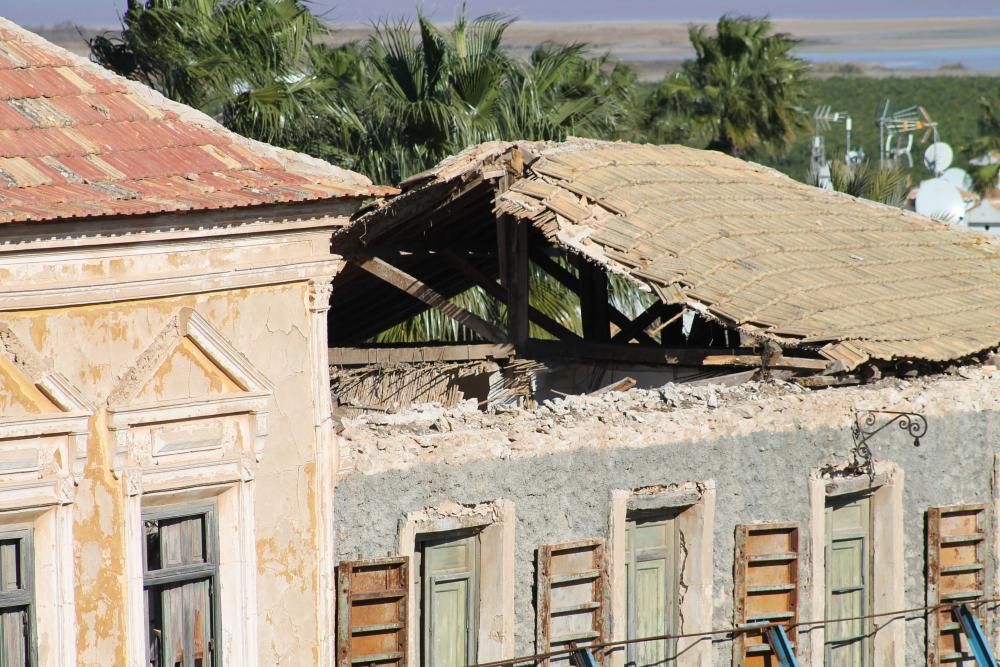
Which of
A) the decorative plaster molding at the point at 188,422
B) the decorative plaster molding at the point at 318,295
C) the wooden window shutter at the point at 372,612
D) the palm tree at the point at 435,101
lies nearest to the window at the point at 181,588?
the decorative plaster molding at the point at 188,422

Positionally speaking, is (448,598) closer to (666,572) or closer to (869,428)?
(666,572)

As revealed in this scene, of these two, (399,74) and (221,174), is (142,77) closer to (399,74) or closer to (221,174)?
(399,74)

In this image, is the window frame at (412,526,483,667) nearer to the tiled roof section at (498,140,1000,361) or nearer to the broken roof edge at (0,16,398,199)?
the broken roof edge at (0,16,398,199)

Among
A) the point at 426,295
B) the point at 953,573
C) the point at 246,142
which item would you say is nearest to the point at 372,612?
the point at 246,142

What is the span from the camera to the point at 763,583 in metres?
13.0

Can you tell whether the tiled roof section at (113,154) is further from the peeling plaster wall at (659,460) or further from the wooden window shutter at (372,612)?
the wooden window shutter at (372,612)

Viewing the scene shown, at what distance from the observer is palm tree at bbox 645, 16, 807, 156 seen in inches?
1394

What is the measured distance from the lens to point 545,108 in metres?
22.0

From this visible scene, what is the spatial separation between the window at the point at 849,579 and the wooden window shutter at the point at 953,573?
513 mm

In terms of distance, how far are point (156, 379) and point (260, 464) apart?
2.98ft

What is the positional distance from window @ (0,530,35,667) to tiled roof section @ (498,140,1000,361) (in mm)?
5406

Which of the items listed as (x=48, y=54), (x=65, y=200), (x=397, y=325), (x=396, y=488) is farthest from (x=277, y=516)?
(x=397, y=325)

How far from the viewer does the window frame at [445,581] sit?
38.8ft

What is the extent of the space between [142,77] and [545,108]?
5001 mm
